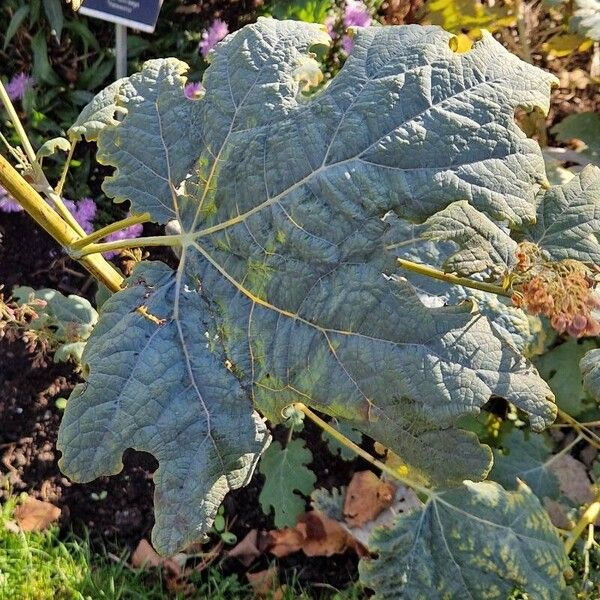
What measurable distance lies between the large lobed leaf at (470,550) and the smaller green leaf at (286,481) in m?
0.57

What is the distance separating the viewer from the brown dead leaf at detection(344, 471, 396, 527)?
6.52 feet

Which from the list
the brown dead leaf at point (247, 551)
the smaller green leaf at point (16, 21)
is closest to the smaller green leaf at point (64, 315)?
the brown dead leaf at point (247, 551)

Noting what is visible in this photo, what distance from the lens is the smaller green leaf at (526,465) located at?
1.86 meters

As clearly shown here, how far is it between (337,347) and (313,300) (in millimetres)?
76

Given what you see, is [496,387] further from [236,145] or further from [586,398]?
[586,398]

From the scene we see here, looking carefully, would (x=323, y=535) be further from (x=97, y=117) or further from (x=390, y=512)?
(x=97, y=117)

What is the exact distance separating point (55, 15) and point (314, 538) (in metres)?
1.74

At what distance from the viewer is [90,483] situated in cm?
205

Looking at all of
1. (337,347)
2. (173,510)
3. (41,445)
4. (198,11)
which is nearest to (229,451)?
(173,510)

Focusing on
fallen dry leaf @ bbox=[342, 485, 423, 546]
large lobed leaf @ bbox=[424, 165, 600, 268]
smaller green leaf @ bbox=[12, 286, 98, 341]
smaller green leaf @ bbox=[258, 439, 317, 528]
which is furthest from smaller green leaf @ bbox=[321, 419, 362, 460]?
large lobed leaf @ bbox=[424, 165, 600, 268]

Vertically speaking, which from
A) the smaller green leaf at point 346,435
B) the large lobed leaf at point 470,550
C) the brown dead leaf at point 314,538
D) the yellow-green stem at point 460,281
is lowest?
the brown dead leaf at point 314,538

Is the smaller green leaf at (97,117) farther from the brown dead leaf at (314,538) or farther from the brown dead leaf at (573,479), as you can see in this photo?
the brown dead leaf at (573,479)

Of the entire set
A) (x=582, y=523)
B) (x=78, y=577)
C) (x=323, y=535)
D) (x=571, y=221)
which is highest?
(x=571, y=221)

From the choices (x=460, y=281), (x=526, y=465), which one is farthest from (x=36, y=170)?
(x=526, y=465)
